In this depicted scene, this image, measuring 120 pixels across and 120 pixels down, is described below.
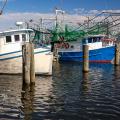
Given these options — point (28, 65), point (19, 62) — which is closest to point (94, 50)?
point (19, 62)

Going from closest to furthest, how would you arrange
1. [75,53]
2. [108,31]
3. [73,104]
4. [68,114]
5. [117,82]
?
[68,114]
[73,104]
[117,82]
[75,53]
[108,31]

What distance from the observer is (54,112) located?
1761 cm

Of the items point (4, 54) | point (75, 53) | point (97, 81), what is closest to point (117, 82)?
point (97, 81)

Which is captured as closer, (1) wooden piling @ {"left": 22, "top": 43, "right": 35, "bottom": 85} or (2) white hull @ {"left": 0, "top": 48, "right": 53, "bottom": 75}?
(1) wooden piling @ {"left": 22, "top": 43, "right": 35, "bottom": 85}

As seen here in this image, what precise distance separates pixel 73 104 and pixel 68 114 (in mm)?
2096

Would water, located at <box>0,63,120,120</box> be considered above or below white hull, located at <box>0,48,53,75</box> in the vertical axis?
below

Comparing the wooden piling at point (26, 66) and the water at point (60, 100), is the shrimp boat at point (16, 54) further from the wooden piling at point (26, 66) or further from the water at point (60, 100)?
the wooden piling at point (26, 66)

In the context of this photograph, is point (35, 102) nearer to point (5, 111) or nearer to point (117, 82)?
point (5, 111)

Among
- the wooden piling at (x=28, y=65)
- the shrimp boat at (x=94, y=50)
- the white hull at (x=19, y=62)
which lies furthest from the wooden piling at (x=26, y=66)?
the shrimp boat at (x=94, y=50)

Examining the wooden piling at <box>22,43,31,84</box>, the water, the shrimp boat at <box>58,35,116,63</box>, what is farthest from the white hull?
the shrimp boat at <box>58,35,116,63</box>

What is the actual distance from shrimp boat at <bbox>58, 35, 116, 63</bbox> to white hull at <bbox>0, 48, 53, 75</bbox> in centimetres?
2040

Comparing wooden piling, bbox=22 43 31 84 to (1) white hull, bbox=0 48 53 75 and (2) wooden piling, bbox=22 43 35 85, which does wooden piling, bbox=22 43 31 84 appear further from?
(1) white hull, bbox=0 48 53 75

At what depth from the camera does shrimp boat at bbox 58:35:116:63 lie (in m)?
51.5

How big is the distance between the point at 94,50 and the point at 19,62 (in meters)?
21.7
